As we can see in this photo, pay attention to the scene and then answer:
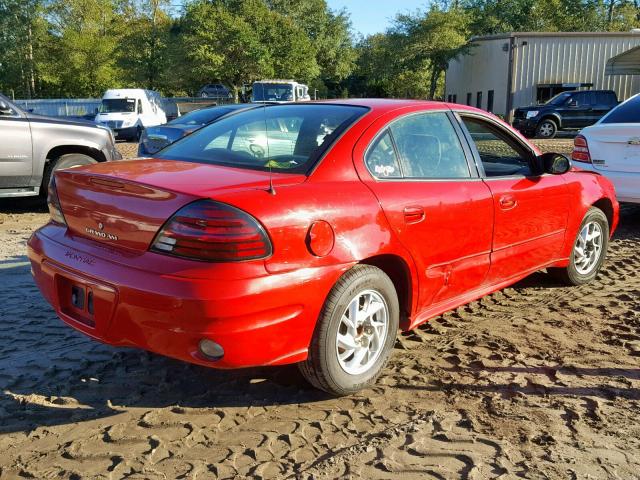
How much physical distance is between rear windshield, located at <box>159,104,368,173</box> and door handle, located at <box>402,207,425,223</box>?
56 centimetres

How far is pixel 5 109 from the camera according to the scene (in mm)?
7477

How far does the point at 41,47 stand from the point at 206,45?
17.3 metres

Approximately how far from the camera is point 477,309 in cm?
461

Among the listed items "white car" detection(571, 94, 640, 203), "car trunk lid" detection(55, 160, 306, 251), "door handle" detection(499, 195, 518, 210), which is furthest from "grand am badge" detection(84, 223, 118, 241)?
"white car" detection(571, 94, 640, 203)

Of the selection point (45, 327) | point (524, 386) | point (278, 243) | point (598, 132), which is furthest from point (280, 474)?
point (598, 132)

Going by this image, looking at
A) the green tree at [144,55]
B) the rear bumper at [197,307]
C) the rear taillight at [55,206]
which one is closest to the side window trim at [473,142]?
the rear bumper at [197,307]

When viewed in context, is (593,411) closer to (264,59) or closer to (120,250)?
(120,250)

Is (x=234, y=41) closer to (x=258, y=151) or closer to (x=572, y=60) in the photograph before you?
(x=572, y=60)

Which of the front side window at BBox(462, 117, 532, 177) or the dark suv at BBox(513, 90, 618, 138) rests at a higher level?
the dark suv at BBox(513, 90, 618, 138)

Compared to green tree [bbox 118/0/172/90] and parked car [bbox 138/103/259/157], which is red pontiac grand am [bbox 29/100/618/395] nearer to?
parked car [bbox 138/103/259/157]

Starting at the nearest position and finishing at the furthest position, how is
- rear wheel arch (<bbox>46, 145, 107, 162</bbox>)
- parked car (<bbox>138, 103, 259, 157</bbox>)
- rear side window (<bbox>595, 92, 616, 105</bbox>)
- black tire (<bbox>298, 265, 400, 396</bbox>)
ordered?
black tire (<bbox>298, 265, 400, 396</bbox>), rear wheel arch (<bbox>46, 145, 107, 162</bbox>), parked car (<bbox>138, 103, 259, 157</bbox>), rear side window (<bbox>595, 92, 616, 105</bbox>)

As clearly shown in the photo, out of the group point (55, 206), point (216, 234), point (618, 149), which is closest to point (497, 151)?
point (216, 234)

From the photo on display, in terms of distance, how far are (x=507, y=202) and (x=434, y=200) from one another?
0.79m

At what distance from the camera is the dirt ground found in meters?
2.62
